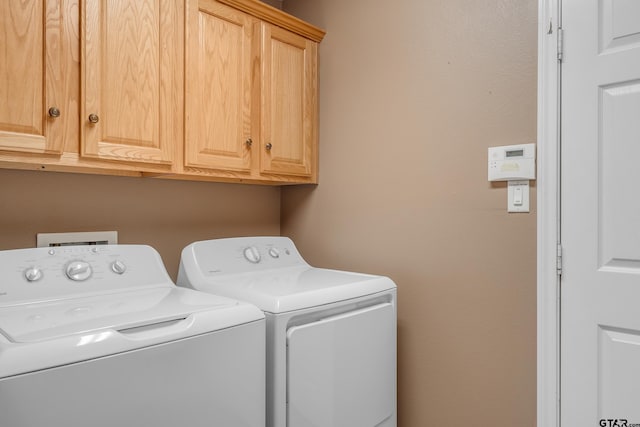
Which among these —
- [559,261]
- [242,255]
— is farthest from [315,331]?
[559,261]

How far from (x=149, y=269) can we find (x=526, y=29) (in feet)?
5.25

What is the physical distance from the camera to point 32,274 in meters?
1.29

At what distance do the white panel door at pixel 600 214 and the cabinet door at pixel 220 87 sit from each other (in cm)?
120

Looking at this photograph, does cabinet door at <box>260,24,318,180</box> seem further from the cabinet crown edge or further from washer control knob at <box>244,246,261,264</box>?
washer control knob at <box>244,246,261,264</box>

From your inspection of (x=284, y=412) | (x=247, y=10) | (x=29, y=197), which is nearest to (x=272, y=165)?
(x=247, y=10)

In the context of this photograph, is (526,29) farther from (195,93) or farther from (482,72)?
(195,93)

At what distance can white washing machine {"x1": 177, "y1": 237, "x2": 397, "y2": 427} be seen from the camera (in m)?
1.30

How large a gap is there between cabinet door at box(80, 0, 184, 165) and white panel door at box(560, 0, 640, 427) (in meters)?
1.37

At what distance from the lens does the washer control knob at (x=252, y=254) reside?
183 cm

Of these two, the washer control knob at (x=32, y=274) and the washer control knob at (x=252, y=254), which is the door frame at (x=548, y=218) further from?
the washer control knob at (x=32, y=274)

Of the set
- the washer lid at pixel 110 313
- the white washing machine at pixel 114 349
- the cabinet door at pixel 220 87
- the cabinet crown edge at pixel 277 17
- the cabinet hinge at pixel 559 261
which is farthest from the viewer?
the cabinet crown edge at pixel 277 17

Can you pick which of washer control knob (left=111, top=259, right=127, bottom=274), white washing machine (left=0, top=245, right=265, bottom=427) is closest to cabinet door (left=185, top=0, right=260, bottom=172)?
washer control knob (left=111, top=259, right=127, bottom=274)

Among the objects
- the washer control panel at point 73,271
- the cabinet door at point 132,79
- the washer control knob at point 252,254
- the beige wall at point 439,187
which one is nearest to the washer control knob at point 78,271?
the washer control panel at point 73,271

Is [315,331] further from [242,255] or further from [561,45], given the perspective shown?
[561,45]
